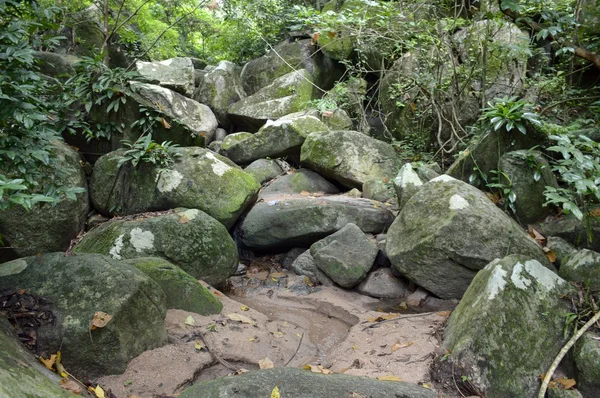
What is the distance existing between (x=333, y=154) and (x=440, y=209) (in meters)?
3.11

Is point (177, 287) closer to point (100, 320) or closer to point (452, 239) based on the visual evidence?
point (100, 320)

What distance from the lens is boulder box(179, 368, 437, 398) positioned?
2.48 m

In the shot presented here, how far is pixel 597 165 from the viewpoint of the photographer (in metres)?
3.78

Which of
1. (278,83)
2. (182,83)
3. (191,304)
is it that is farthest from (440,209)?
(182,83)

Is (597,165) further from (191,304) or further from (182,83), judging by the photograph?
(182,83)

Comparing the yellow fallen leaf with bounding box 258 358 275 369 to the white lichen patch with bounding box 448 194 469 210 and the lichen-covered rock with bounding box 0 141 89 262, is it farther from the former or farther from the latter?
the lichen-covered rock with bounding box 0 141 89 262

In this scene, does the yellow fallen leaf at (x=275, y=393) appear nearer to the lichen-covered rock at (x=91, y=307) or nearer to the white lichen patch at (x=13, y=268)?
the lichen-covered rock at (x=91, y=307)

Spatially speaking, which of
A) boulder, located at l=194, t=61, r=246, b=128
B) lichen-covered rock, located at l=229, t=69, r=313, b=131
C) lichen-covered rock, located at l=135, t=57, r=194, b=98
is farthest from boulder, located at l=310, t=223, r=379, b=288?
lichen-covered rock, located at l=135, t=57, r=194, b=98

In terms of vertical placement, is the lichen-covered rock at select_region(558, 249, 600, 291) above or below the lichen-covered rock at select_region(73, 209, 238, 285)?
above

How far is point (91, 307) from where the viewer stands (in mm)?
3229

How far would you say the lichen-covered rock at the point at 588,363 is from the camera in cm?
318

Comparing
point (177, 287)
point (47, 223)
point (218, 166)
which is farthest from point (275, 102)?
point (177, 287)

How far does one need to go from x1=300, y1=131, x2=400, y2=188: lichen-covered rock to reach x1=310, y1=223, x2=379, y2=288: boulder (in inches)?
76.7

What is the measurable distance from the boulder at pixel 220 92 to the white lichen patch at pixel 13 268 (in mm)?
8143
